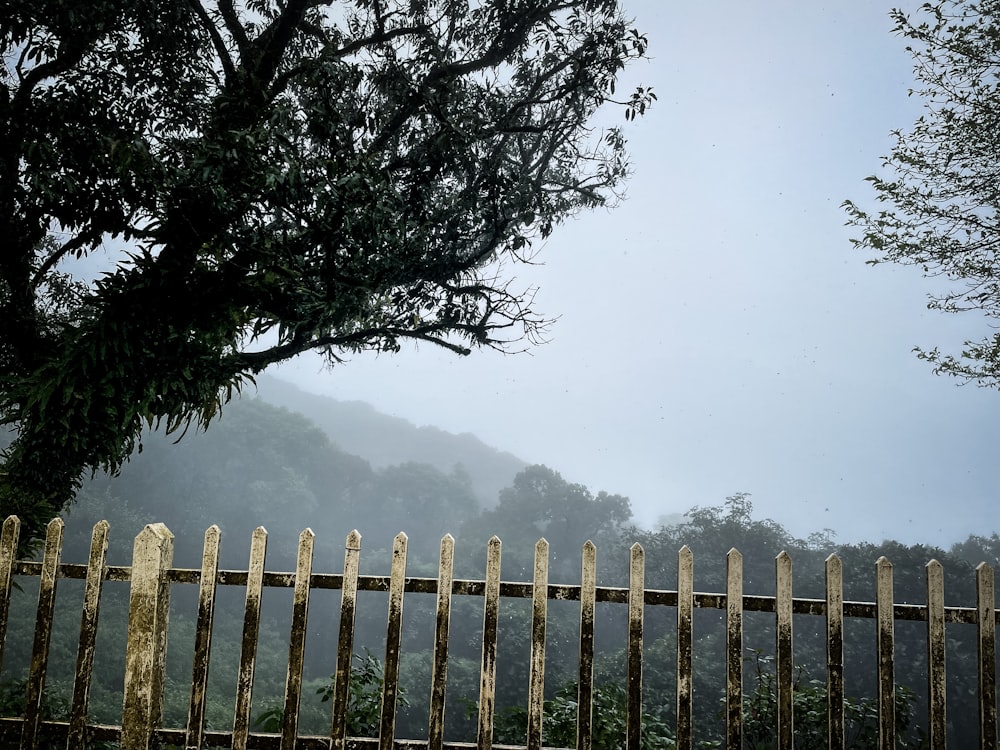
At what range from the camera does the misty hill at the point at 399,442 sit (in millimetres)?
118625

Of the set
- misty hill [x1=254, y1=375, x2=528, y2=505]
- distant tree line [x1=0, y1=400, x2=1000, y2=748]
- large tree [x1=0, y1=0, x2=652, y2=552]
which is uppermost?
misty hill [x1=254, y1=375, x2=528, y2=505]

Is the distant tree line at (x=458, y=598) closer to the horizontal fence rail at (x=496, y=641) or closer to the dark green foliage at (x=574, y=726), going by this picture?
the dark green foliage at (x=574, y=726)

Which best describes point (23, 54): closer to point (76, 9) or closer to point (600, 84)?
point (76, 9)

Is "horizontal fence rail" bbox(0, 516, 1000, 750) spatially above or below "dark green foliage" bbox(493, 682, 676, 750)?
above

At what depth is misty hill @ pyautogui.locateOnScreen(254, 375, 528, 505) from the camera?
119 m

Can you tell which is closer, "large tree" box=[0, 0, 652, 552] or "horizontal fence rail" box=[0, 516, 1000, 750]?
"horizontal fence rail" box=[0, 516, 1000, 750]

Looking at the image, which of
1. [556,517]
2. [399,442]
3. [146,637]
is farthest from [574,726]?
[399,442]

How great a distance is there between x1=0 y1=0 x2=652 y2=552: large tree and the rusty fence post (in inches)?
107

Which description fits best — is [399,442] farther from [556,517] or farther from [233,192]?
[233,192]

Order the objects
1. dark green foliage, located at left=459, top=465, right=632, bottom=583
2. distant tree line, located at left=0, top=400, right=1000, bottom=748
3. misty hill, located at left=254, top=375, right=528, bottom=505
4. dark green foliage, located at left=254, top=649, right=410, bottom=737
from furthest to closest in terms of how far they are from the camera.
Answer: misty hill, located at left=254, top=375, right=528, bottom=505 < dark green foliage, located at left=459, top=465, right=632, bottom=583 < distant tree line, located at left=0, top=400, right=1000, bottom=748 < dark green foliage, located at left=254, top=649, right=410, bottom=737

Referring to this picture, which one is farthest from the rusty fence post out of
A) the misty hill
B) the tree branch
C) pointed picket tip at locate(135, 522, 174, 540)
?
the misty hill

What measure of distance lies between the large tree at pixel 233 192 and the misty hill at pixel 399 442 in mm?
109817

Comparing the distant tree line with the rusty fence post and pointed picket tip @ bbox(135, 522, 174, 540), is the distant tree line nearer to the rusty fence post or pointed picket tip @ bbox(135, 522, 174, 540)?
the rusty fence post

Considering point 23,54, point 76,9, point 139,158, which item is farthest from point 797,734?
point 23,54
